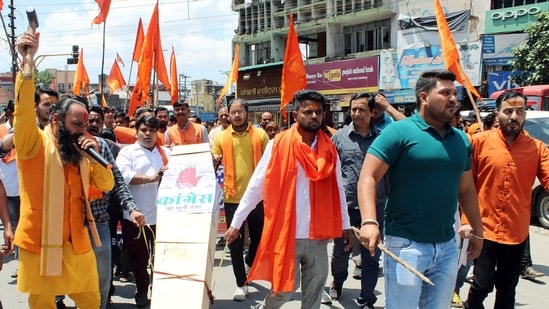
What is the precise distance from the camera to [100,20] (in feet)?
34.8

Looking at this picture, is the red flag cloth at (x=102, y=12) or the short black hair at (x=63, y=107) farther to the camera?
the red flag cloth at (x=102, y=12)

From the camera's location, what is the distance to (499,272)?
3824 millimetres

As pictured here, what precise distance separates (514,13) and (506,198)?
59.4 ft

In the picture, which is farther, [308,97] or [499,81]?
[499,81]

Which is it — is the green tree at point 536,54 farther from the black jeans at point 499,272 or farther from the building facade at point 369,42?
the black jeans at point 499,272

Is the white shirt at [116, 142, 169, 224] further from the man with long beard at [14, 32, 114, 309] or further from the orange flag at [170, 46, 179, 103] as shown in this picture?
the orange flag at [170, 46, 179, 103]

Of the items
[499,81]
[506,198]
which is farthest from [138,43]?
[499,81]

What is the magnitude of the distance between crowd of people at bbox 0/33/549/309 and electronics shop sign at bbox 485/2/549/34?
17.1 meters

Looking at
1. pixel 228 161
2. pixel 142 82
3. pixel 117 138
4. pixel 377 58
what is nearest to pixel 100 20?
pixel 142 82

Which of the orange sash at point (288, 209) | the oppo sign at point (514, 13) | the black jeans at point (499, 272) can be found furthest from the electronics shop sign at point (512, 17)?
the orange sash at point (288, 209)

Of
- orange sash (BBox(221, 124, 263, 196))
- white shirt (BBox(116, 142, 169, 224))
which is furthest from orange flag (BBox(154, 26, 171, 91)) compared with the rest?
white shirt (BBox(116, 142, 169, 224))

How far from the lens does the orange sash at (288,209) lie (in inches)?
137

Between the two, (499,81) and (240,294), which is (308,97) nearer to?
(240,294)

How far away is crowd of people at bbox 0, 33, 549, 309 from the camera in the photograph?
9.16ft
